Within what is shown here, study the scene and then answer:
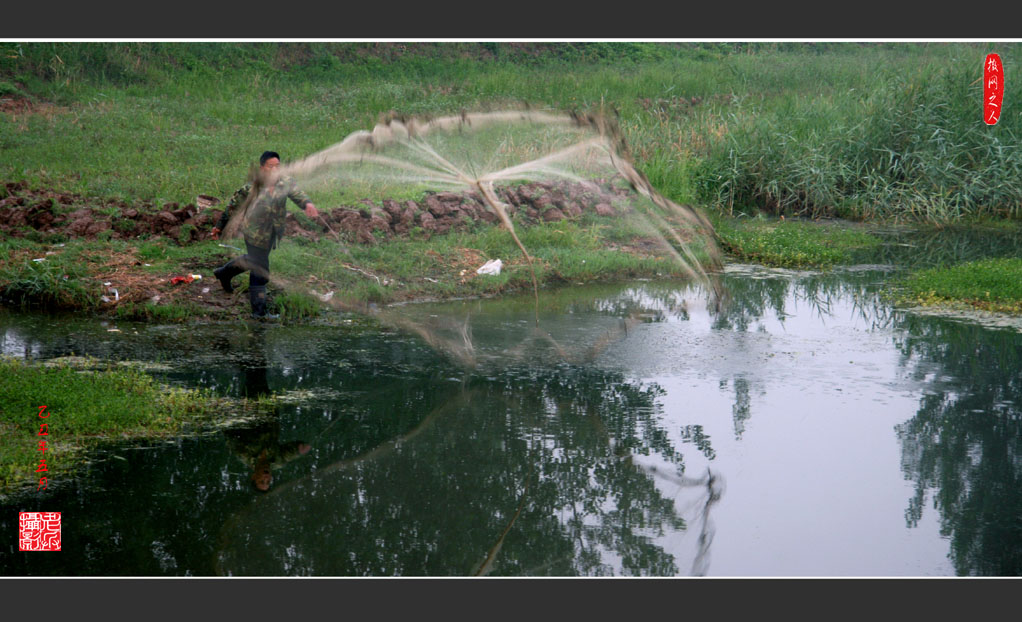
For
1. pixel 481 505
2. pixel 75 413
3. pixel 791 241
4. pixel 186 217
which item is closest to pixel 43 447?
pixel 75 413

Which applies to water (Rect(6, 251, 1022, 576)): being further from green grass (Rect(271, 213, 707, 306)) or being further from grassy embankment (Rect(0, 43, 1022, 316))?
grassy embankment (Rect(0, 43, 1022, 316))

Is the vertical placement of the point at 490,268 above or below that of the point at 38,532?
above

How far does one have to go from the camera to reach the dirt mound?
9258 mm

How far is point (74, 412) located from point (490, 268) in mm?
4729

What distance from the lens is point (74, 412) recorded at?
A: 18.0 feet

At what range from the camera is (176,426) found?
5598 millimetres

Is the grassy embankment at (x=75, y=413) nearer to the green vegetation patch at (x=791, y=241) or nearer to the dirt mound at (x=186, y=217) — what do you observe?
the dirt mound at (x=186, y=217)

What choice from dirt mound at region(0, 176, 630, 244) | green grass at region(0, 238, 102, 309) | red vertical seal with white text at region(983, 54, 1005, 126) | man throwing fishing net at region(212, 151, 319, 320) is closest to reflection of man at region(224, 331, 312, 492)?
man throwing fishing net at region(212, 151, 319, 320)

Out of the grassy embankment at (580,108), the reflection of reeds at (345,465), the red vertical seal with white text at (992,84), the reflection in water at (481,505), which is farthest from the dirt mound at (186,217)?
the reflection in water at (481,505)

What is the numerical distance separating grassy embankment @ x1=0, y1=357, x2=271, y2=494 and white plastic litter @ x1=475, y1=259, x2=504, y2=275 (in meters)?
3.77

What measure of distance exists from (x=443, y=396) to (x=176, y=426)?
1707 mm

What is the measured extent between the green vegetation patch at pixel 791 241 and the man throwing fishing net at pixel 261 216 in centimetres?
577

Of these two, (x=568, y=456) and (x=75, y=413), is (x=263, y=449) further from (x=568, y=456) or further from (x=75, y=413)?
(x=568, y=456)

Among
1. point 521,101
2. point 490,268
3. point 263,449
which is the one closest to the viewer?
point 263,449
